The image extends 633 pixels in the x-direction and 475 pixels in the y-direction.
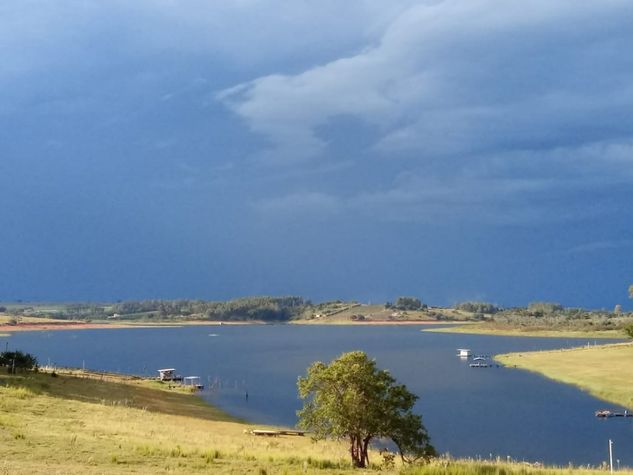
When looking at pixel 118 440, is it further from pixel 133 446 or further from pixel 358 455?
pixel 358 455

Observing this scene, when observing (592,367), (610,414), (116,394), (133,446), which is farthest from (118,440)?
(592,367)

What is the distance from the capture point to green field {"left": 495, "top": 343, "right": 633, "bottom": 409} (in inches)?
3567

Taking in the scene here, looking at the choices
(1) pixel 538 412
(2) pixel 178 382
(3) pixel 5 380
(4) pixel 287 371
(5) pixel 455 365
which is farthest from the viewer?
(5) pixel 455 365

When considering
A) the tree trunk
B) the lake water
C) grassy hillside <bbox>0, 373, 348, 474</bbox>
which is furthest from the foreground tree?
the lake water

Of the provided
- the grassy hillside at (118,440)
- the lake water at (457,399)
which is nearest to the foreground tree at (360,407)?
the grassy hillside at (118,440)

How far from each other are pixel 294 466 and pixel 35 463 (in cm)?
1310

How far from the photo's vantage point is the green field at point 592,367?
90.6m

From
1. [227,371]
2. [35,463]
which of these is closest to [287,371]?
[227,371]

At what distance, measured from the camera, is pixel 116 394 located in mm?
79875

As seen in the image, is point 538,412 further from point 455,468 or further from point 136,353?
point 136,353

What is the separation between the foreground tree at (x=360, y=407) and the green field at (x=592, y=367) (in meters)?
58.1

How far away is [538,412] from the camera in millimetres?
78688

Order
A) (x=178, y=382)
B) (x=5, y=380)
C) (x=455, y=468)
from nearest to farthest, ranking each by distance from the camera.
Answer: (x=455, y=468) → (x=5, y=380) → (x=178, y=382)

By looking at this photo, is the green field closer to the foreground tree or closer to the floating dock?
the floating dock
